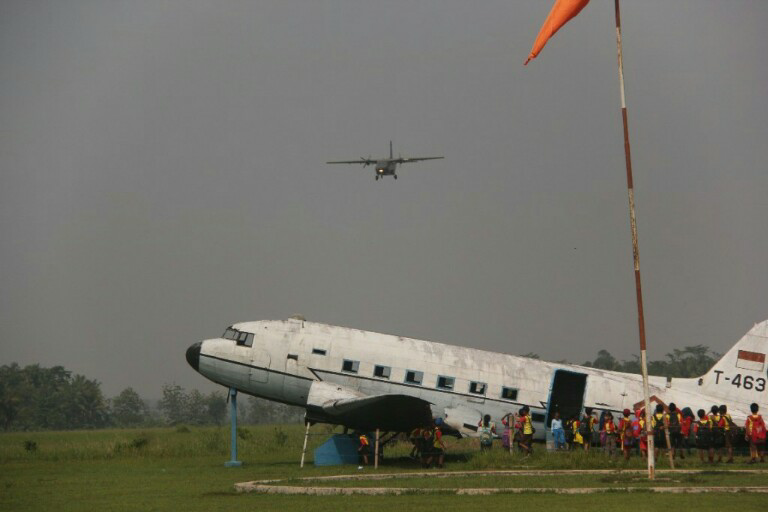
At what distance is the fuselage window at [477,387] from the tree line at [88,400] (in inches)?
2478

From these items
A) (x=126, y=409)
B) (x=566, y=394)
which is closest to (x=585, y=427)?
(x=566, y=394)

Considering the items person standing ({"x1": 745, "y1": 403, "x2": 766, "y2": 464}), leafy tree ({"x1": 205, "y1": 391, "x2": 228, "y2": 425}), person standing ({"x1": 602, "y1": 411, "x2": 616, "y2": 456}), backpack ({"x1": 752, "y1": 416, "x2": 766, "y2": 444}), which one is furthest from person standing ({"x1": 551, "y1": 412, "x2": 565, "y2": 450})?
leafy tree ({"x1": 205, "y1": 391, "x2": 228, "y2": 425})

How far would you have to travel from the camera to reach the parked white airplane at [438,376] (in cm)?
3225

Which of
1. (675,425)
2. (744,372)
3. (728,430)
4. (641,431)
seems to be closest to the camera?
(728,430)

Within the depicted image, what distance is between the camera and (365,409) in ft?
96.2

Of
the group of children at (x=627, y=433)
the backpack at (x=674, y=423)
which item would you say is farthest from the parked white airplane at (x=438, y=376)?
the backpack at (x=674, y=423)

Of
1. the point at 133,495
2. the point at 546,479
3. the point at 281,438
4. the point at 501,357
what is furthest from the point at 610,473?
the point at 281,438

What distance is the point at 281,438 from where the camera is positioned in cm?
4744

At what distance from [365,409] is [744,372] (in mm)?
12414

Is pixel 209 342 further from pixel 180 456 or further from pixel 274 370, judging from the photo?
pixel 180 456

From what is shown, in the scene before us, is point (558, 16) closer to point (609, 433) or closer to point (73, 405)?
point (609, 433)


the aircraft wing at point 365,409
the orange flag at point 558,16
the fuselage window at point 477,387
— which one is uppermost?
the orange flag at point 558,16

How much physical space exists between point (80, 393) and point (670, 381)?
3682 inches

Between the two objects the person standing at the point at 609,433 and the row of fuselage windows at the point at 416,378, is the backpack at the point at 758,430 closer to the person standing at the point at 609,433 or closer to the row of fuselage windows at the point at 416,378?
the person standing at the point at 609,433
